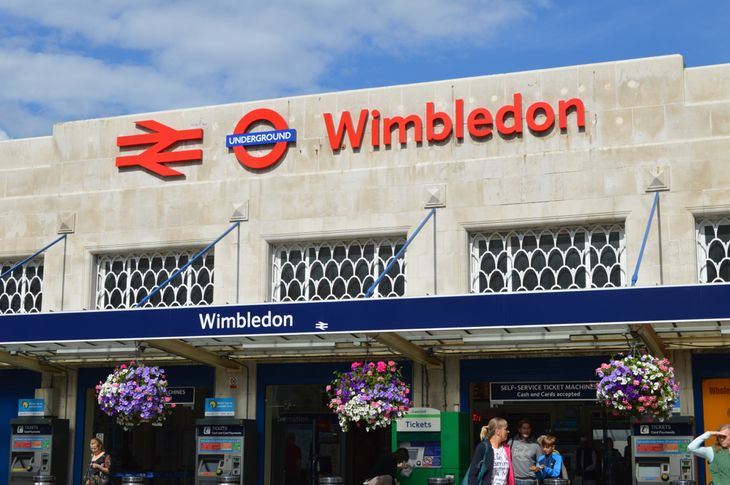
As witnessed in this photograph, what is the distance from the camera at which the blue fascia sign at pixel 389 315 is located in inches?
458

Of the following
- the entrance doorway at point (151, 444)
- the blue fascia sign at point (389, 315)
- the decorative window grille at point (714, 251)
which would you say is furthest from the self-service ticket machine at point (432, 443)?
the entrance doorway at point (151, 444)

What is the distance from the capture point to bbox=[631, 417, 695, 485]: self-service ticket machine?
522 inches

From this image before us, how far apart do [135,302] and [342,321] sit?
5.82 meters

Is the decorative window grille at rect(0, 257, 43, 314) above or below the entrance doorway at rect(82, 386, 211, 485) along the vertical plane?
above

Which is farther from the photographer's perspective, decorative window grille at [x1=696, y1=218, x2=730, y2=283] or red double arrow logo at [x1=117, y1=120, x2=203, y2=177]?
red double arrow logo at [x1=117, y1=120, x2=203, y2=177]

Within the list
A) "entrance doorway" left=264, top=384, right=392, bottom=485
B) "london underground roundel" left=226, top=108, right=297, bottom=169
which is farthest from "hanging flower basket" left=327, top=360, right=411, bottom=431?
"london underground roundel" left=226, top=108, right=297, bottom=169

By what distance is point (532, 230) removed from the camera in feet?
49.9

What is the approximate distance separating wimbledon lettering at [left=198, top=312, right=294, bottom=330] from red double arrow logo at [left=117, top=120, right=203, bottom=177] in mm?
4482

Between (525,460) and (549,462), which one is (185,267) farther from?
(549,462)

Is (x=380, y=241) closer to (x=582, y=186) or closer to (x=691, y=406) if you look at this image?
(x=582, y=186)

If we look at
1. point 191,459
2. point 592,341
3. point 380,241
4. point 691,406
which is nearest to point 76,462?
point 191,459

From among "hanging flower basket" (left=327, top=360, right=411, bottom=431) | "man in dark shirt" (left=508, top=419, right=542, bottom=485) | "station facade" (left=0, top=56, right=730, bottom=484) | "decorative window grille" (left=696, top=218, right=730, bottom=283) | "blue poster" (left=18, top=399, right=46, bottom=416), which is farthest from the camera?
"blue poster" (left=18, top=399, right=46, bottom=416)

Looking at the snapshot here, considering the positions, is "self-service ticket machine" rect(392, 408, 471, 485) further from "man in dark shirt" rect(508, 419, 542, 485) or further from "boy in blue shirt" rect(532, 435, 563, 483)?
"man in dark shirt" rect(508, 419, 542, 485)

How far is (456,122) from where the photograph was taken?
51.8 ft
